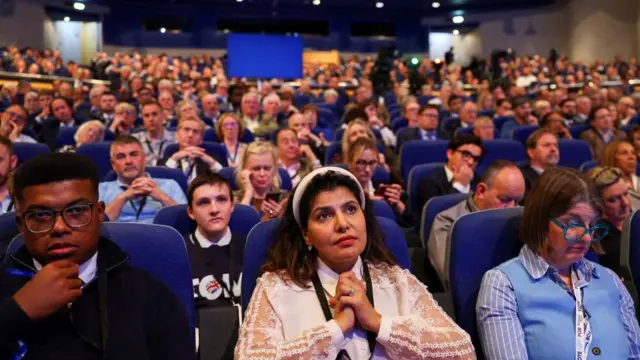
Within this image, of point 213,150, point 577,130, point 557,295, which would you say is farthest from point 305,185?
point 577,130

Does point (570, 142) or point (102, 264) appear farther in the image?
point (570, 142)

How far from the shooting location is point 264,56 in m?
11.3

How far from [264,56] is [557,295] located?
396 inches

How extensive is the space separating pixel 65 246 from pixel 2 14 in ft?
48.5

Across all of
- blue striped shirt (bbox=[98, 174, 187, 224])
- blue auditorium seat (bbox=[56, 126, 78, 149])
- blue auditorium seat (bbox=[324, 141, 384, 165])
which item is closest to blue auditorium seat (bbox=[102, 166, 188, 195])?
blue striped shirt (bbox=[98, 174, 187, 224])

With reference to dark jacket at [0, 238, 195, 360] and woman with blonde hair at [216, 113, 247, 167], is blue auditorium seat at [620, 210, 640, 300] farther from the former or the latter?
woman with blonde hair at [216, 113, 247, 167]

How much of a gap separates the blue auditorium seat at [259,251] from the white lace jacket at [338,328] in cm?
13

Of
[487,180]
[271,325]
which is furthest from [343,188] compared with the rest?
[487,180]

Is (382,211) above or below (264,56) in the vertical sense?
below

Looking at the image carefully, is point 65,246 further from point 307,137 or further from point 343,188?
point 307,137

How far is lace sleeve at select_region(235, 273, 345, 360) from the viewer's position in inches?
58.2

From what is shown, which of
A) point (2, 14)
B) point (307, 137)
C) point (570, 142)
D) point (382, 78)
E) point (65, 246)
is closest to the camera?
point (65, 246)

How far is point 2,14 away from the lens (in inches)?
556

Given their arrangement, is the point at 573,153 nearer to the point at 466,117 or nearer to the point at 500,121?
the point at 466,117
